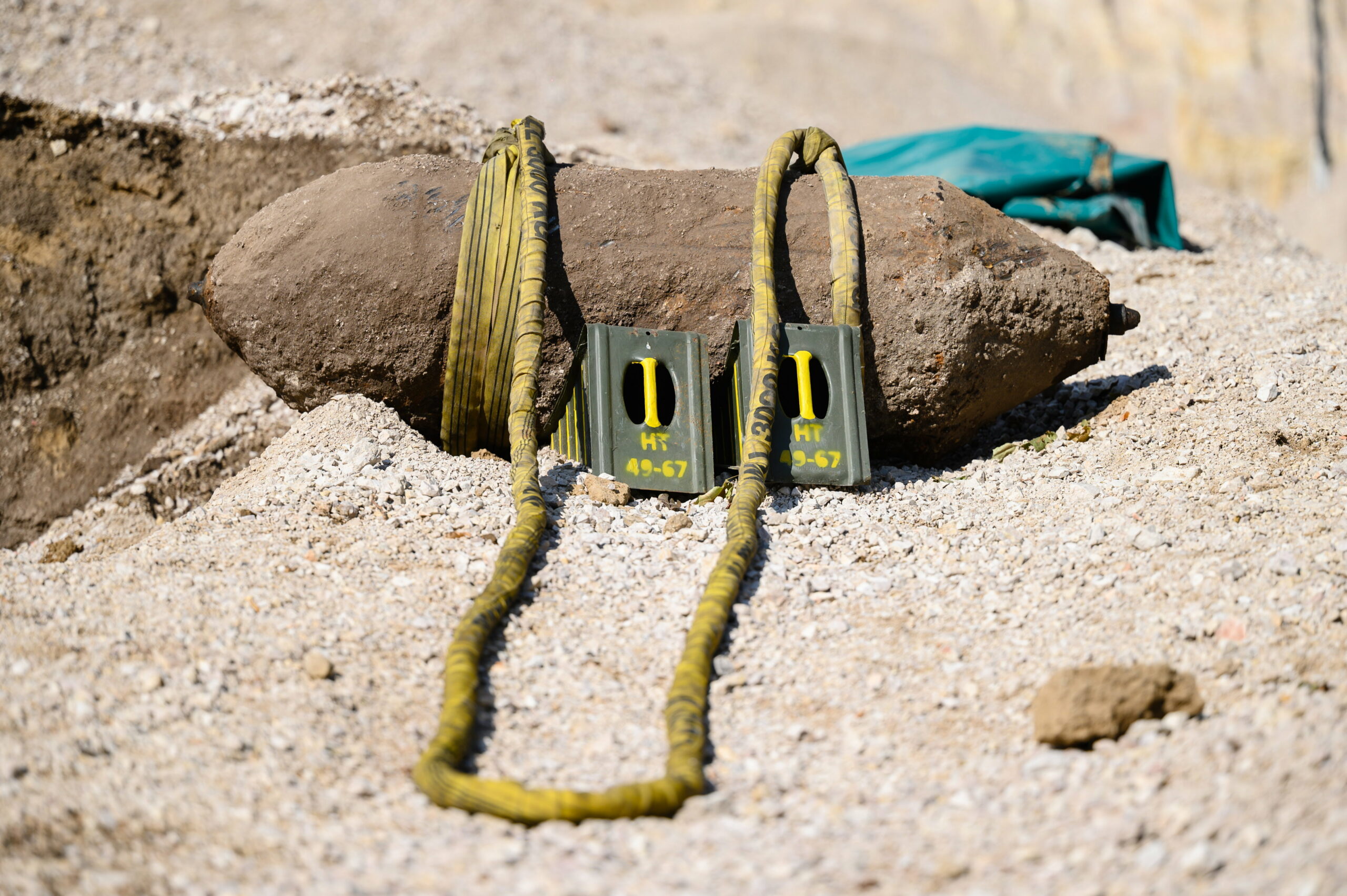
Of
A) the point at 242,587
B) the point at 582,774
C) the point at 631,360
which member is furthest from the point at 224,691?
the point at 631,360

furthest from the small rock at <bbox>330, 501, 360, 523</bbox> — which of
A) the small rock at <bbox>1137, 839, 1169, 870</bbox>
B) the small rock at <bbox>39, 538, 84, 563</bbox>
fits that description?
the small rock at <bbox>1137, 839, 1169, 870</bbox>

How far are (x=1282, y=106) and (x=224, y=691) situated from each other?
15528 mm

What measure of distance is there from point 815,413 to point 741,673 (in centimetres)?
111

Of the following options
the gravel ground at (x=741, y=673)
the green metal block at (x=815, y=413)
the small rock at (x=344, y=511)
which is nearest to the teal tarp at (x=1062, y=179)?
the gravel ground at (x=741, y=673)

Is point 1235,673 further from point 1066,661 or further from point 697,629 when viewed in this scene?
point 697,629

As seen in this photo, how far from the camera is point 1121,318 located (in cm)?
352

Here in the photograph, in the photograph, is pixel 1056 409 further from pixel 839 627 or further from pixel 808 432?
pixel 839 627

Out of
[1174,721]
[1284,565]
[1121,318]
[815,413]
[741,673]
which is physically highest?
[1121,318]

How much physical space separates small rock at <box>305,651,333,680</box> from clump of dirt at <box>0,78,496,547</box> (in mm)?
2277

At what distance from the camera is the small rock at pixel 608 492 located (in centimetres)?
312

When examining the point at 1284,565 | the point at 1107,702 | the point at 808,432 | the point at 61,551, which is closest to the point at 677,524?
the point at 808,432

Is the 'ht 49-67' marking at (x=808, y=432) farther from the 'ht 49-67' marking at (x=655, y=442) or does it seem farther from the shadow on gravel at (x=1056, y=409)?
the shadow on gravel at (x=1056, y=409)

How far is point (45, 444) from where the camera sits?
4.20 meters

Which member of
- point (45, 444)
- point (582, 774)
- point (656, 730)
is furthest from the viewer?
point (45, 444)
